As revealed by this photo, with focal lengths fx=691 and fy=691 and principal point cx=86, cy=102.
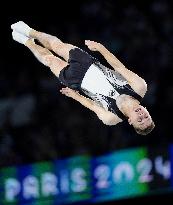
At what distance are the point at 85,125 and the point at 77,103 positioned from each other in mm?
598

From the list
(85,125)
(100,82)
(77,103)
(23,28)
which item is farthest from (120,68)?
(77,103)

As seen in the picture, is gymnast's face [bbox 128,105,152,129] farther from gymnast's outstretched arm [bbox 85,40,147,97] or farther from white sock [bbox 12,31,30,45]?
white sock [bbox 12,31,30,45]

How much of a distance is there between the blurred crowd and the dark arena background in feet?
0.04

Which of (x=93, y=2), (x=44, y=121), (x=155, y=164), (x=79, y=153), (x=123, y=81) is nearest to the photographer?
(x=123, y=81)

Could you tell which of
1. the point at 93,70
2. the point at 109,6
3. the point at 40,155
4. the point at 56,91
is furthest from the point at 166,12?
the point at 93,70

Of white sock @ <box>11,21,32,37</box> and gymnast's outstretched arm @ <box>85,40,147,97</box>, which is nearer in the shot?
gymnast's outstretched arm @ <box>85,40,147,97</box>

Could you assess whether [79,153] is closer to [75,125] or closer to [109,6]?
[75,125]

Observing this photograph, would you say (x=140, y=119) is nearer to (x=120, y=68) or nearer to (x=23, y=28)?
(x=120, y=68)

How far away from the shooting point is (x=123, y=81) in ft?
18.6

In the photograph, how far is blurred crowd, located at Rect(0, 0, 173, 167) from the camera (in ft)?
29.4

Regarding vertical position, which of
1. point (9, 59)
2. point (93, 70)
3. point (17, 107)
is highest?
point (9, 59)

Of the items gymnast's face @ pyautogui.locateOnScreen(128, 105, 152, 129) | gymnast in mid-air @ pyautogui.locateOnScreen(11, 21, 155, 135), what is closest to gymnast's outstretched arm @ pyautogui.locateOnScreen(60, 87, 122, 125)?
gymnast in mid-air @ pyautogui.locateOnScreen(11, 21, 155, 135)

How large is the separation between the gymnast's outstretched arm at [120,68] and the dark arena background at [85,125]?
2740mm

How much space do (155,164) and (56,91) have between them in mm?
2461
